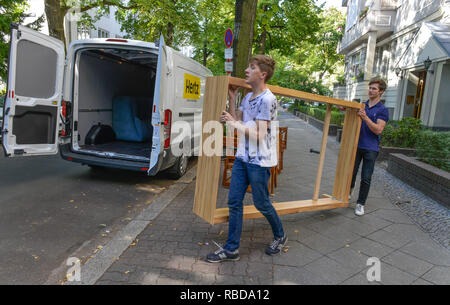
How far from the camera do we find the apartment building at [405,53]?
40.2ft

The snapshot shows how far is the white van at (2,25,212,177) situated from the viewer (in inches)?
204

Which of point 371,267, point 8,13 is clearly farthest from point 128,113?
point 8,13

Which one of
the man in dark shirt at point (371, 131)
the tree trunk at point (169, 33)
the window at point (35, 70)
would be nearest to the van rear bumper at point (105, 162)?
the window at point (35, 70)

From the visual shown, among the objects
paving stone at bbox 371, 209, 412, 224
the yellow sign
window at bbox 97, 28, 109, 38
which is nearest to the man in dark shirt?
paving stone at bbox 371, 209, 412, 224

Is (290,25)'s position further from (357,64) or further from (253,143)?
(253,143)

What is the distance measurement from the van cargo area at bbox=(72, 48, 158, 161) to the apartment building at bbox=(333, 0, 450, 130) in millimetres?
9581

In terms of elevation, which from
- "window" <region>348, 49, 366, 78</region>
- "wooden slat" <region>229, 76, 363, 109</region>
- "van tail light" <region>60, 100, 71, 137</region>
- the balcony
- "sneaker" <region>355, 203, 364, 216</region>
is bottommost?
"sneaker" <region>355, 203, 364, 216</region>

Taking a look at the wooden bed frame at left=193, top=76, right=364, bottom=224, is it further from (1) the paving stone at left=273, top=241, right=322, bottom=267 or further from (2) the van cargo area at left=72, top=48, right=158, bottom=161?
(2) the van cargo area at left=72, top=48, right=158, bottom=161

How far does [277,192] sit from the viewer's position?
5.73 m

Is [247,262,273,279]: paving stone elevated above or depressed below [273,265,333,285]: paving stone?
below

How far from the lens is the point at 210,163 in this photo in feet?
10.7

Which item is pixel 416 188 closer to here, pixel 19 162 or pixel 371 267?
pixel 371 267

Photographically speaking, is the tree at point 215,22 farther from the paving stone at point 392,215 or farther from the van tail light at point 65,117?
the paving stone at point 392,215
